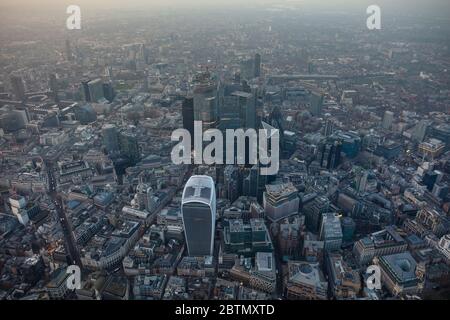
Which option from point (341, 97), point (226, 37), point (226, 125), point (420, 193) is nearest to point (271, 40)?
point (226, 37)

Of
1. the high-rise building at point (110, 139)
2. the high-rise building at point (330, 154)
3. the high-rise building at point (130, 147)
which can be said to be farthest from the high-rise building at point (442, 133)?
the high-rise building at point (110, 139)

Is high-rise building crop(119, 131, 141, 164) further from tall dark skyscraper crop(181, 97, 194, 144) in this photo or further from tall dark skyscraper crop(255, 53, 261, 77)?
tall dark skyscraper crop(255, 53, 261, 77)

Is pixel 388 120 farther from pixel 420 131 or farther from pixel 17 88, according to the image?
pixel 17 88

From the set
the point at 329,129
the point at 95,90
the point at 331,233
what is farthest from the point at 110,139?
the point at 329,129

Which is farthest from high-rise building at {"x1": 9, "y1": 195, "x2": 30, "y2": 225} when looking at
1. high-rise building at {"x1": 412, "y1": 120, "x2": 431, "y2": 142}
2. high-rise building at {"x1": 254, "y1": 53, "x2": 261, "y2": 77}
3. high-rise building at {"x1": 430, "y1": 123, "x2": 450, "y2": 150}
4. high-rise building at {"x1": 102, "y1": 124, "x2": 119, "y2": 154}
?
high-rise building at {"x1": 254, "y1": 53, "x2": 261, "y2": 77}

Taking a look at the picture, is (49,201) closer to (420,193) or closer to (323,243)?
(323,243)
